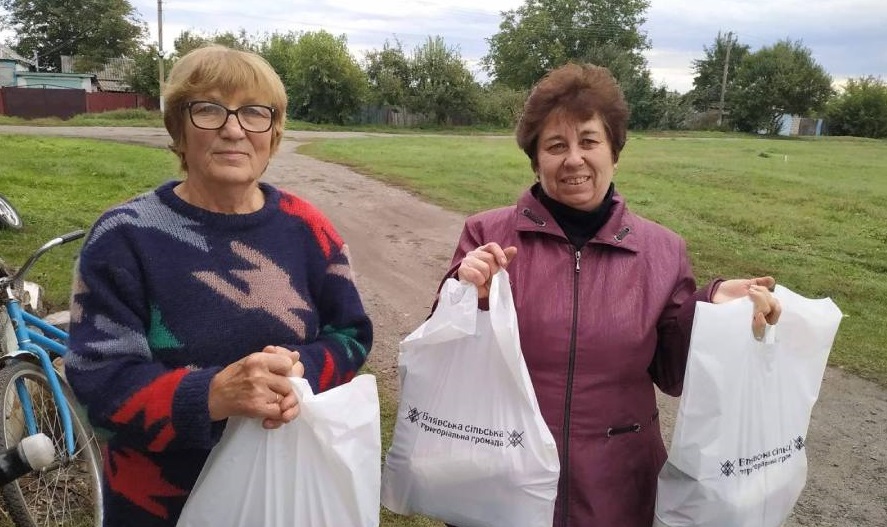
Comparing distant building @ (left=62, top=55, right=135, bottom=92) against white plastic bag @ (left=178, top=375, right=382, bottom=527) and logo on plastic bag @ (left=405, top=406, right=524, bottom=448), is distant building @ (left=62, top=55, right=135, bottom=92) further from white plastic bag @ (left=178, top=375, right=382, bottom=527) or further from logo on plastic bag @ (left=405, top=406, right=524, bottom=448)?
white plastic bag @ (left=178, top=375, right=382, bottom=527)

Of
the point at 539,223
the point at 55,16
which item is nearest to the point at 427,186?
the point at 539,223

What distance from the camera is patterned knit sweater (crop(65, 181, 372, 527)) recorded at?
143cm

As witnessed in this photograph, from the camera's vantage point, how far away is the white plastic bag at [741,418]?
1756mm

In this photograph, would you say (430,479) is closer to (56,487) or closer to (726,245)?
(56,487)

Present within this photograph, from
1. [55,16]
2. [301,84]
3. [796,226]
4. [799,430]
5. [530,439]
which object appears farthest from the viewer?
[55,16]

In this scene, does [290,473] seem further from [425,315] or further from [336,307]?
[425,315]

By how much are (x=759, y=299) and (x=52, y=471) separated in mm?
2962

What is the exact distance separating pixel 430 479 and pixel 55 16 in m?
59.7

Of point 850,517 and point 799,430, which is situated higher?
point 799,430

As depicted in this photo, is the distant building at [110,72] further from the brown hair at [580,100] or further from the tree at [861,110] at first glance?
the tree at [861,110]

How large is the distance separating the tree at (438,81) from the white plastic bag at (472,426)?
36966mm

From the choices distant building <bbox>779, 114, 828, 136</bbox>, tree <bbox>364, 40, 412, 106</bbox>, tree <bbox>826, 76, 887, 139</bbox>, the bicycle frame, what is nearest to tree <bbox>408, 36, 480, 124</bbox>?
tree <bbox>364, 40, 412, 106</bbox>

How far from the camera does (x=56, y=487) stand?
123 inches

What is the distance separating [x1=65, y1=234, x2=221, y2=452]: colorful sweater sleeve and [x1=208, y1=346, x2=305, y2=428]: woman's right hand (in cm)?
3
